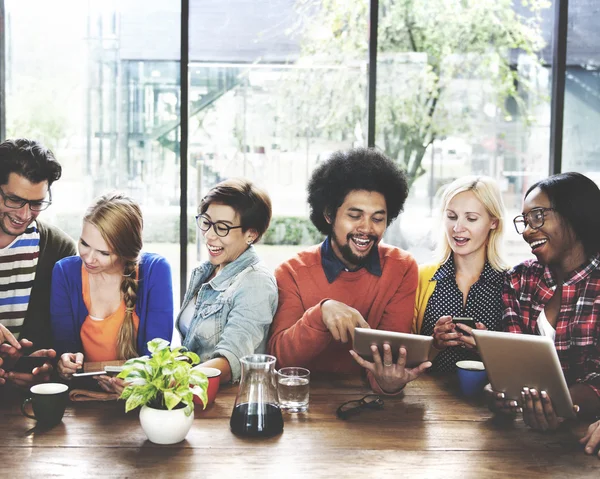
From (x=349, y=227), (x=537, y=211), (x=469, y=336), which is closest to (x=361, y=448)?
(x=469, y=336)

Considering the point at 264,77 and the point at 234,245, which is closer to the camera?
the point at 234,245

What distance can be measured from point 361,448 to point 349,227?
37.8 inches

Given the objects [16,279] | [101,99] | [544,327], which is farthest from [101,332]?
[101,99]

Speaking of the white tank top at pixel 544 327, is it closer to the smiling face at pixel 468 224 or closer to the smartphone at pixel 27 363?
the smiling face at pixel 468 224

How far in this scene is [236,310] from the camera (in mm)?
2303

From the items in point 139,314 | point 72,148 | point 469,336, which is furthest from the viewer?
point 72,148

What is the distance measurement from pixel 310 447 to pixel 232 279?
0.83m

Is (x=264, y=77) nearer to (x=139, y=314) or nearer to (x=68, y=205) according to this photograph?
(x=68, y=205)

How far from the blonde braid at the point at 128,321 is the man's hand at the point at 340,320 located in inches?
28.2

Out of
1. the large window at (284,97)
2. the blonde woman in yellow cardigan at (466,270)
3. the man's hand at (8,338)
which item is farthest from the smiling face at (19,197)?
the blonde woman in yellow cardigan at (466,270)

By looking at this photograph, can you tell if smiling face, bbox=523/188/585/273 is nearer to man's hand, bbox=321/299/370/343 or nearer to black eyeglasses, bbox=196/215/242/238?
man's hand, bbox=321/299/370/343

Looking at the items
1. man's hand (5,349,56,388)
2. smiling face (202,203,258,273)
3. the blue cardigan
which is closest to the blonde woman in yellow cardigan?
smiling face (202,203,258,273)

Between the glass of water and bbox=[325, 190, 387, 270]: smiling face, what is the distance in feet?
2.07

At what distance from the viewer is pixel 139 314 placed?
2459 millimetres
